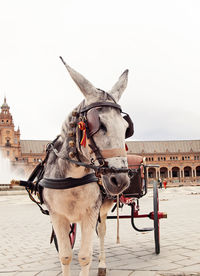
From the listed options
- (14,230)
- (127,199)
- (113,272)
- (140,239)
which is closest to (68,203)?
(113,272)

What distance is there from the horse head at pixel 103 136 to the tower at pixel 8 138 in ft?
266

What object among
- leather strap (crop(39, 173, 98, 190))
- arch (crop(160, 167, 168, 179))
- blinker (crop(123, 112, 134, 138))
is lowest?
arch (crop(160, 167, 168, 179))

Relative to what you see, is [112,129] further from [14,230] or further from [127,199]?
[14,230]

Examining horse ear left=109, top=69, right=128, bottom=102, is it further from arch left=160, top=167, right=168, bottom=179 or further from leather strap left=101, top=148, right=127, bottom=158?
arch left=160, top=167, right=168, bottom=179

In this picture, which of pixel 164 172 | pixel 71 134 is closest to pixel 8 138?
pixel 164 172

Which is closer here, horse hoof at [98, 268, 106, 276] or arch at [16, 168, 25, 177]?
horse hoof at [98, 268, 106, 276]

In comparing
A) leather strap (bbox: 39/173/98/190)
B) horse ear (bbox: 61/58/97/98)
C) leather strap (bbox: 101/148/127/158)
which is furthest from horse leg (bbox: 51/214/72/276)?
horse ear (bbox: 61/58/97/98)

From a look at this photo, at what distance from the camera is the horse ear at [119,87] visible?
2.81 metres

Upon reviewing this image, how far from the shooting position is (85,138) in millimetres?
2496

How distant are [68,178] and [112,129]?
0.82m

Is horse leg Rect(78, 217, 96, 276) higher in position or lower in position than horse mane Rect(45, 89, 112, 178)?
lower

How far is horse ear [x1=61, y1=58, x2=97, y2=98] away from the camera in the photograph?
254 centimetres

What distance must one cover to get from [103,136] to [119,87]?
29.4 inches

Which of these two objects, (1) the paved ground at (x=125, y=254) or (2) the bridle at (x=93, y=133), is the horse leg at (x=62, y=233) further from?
(1) the paved ground at (x=125, y=254)
